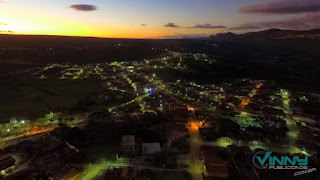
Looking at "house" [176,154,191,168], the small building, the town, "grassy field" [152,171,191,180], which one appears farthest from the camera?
the small building

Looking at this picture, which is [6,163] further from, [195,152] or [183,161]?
[195,152]

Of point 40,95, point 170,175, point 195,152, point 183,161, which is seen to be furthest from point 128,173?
point 40,95

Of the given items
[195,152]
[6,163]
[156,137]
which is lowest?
[195,152]

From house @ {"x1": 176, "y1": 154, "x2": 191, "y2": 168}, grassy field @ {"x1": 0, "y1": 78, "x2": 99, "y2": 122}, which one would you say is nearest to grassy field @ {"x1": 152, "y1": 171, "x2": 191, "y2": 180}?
house @ {"x1": 176, "y1": 154, "x2": 191, "y2": 168}

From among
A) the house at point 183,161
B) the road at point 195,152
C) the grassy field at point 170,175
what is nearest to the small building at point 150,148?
the house at point 183,161

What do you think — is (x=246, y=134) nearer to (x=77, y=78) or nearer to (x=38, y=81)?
(x=77, y=78)

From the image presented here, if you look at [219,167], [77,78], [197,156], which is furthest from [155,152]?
[77,78]

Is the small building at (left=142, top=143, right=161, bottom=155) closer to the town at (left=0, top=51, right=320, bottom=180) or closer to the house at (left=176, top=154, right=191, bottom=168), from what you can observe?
the town at (left=0, top=51, right=320, bottom=180)
